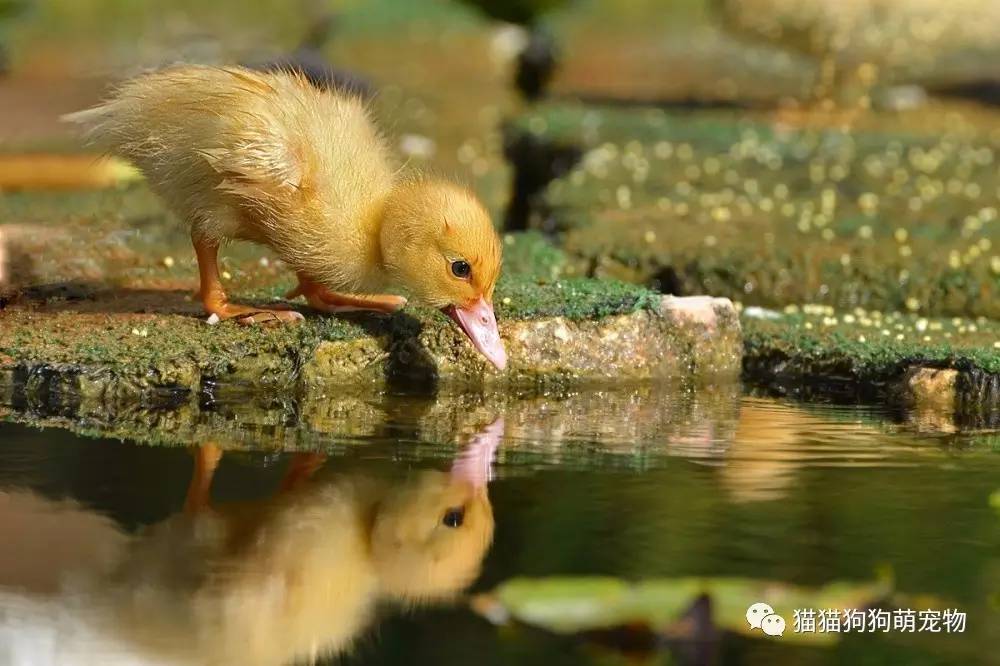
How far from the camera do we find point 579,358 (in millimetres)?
6578

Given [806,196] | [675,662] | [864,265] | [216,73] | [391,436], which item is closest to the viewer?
[675,662]

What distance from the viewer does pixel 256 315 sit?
21.1ft

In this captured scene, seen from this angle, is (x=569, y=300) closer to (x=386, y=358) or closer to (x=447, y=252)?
(x=386, y=358)

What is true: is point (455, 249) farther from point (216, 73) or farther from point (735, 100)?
point (735, 100)

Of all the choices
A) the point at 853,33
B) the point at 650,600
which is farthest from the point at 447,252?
the point at 853,33

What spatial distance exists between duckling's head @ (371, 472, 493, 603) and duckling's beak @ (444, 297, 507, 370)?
3.20 ft

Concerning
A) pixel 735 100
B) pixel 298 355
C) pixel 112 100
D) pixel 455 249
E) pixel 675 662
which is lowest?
pixel 675 662

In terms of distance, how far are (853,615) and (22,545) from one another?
206 centimetres

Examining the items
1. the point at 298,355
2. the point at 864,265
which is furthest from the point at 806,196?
the point at 298,355

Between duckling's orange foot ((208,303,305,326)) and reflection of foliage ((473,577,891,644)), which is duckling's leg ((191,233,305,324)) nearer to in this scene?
duckling's orange foot ((208,303,305,326))

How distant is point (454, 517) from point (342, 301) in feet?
7.20

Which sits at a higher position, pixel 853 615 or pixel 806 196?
pixel 806 196

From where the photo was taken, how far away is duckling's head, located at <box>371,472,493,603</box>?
4.04 metres

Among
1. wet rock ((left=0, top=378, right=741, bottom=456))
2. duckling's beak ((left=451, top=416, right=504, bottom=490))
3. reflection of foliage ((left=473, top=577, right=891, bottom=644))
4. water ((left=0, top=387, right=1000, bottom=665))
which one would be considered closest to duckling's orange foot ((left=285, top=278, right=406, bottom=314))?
wet rock ((left=0, top=378, right=741, bottom=456))
